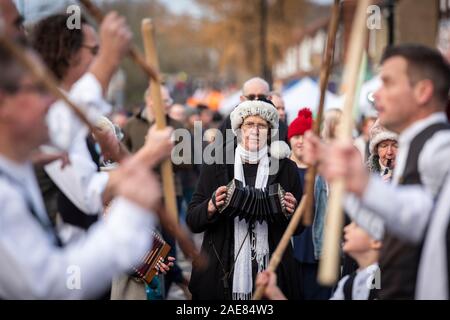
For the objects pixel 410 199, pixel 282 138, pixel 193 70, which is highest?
pixel 410 199

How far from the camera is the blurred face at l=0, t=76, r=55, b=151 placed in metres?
2.96

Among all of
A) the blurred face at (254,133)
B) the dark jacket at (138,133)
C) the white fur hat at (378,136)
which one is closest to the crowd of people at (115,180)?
the blurred face at (254,133)

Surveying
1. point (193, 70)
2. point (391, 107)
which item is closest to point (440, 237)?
point (391, 107)

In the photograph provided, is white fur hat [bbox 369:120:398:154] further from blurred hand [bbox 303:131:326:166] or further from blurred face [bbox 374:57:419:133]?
blurred hand [bbox 303:131:326:166]

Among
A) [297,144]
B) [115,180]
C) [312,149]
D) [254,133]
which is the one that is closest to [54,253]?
[115,180]

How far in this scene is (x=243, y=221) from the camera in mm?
5570

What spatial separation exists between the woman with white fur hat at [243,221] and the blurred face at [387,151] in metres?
0.82

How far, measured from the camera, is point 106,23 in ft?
10.3

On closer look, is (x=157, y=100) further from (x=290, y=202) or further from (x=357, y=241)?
(x=290, y=202)

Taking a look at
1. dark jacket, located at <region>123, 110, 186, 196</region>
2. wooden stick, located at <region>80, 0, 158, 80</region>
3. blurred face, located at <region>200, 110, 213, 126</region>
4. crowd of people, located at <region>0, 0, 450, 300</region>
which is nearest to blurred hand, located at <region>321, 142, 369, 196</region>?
crowd of people, located at <region>0, 0, 450, 300</region>

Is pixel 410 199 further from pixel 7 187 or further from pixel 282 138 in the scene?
pixel 282 138

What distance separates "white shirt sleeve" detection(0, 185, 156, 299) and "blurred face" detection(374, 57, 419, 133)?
1.04m

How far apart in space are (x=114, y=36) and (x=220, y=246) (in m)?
2.66
